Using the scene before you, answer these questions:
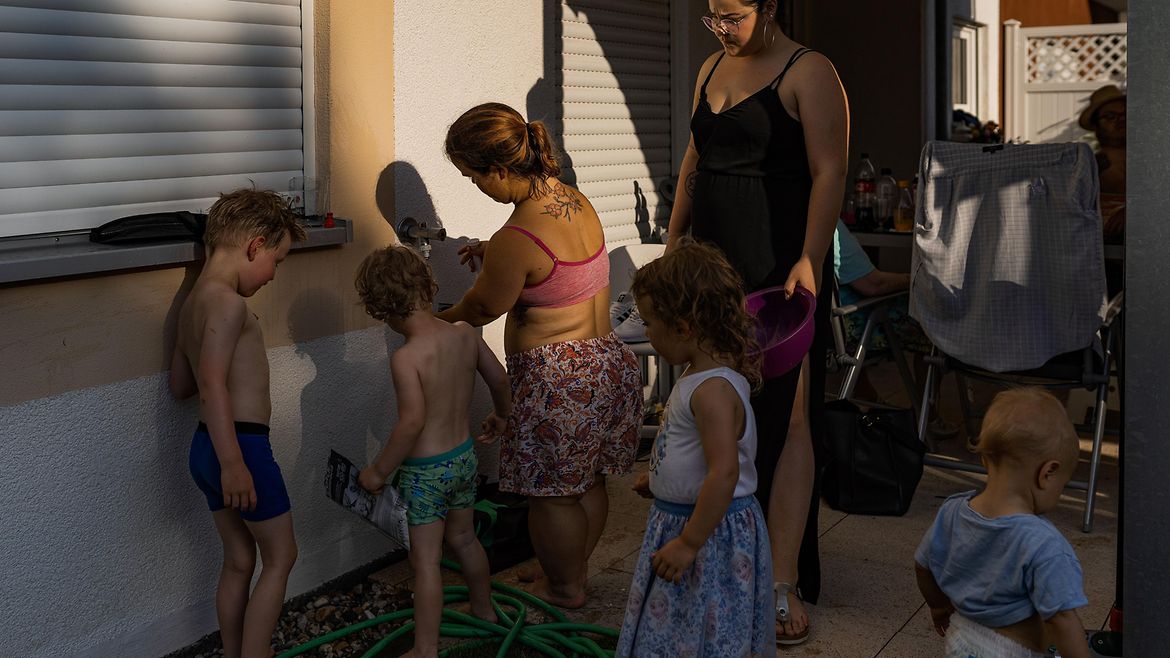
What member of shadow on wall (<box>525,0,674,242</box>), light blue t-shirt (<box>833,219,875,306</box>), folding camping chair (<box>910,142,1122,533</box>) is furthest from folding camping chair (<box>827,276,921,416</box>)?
shadow on wall (<box>525,0,674,242</box>)

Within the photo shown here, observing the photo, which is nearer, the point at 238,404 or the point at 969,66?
the point at 238,404

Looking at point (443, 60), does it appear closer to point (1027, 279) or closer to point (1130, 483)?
point (1027, 279)

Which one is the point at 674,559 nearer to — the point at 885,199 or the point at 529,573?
the point at 529,573

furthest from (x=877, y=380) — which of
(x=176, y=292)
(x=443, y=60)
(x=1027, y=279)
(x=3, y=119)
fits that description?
(x=3, y=119)

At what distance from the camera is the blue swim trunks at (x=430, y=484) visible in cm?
340

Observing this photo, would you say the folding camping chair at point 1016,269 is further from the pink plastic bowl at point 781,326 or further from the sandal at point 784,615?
the pink plastic bowl at point 781,326

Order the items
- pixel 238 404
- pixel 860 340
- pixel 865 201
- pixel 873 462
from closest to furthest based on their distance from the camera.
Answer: pixel 238 404
pixel 873 462
pixel 860 340
pixel 865 201

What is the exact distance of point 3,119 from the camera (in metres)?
3.01

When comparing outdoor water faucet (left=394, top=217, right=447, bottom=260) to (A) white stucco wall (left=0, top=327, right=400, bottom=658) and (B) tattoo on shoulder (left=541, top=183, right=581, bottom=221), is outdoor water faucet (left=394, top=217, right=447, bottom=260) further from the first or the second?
(B) tattoo on shoulder (left=541, top=183, right=581, bottom=221)

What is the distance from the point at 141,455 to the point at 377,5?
5.23 feet

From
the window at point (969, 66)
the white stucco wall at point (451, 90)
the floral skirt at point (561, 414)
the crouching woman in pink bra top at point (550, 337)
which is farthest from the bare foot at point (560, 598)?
the window at point (969, 66)

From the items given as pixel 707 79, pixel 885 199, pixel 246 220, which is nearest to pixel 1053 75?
pixel 885 199

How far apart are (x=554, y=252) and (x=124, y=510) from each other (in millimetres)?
1367

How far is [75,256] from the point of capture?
2990mm
